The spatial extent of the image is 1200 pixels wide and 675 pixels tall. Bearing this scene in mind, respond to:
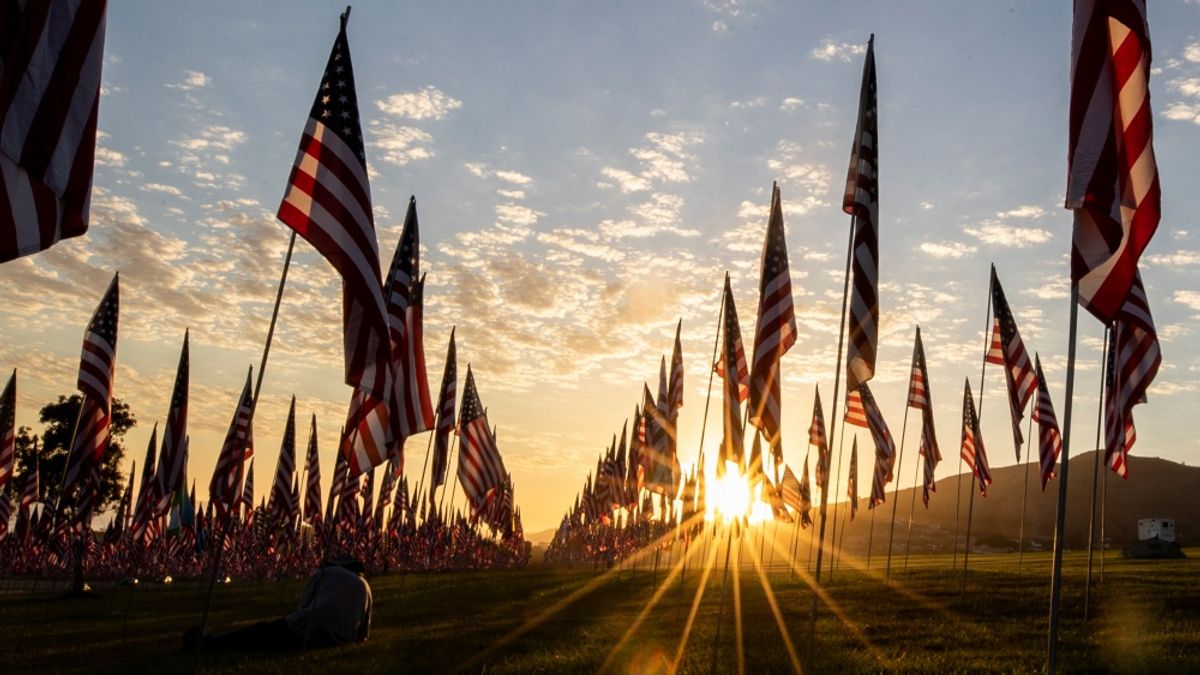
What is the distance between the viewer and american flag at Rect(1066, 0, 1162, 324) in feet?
31.8

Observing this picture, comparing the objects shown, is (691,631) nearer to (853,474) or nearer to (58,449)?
(853,474)

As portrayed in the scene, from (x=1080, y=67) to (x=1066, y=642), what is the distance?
1398 centimetres

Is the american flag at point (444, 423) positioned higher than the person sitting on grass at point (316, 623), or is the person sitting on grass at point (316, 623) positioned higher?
the american flag at point (444, 423)

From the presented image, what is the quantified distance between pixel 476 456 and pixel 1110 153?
72.9 ft

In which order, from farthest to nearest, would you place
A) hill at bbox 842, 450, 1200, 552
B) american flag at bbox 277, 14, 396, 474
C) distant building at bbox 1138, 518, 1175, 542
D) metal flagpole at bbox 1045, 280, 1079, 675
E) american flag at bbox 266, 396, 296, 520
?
hill at bbox 842, 450, 1200, 552, distant building at bbox 1138, 518, 1175, 542, american flag at bbox 266, 396, 296, 520, american flag at bbox 277, 14, 396, 474, metal flagpole at bbox 1045, 280, 1079, 675

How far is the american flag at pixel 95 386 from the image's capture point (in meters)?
21.4

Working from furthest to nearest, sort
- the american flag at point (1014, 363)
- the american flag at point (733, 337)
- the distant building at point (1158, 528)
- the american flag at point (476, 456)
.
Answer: the distant building at point (1158, 528) < the american flag at point (476, 456) < the american flag at point (1014, 363) < the american flag at point (733, 337)

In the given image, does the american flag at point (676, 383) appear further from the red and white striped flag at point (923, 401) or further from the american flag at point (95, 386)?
the american flag at point (95, 386)

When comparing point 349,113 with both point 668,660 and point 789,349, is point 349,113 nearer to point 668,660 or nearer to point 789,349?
point 789,349

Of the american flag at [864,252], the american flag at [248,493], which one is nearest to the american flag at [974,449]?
the american flag at [864,252]

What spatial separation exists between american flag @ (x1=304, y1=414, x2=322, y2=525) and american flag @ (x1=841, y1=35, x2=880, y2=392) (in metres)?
44.6

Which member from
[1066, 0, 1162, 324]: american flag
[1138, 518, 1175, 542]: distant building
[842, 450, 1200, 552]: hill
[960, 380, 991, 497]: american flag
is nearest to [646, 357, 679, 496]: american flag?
[960, 380, 991, 497]: american flag

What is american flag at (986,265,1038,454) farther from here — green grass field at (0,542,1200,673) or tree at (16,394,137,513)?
tree at (16,394,137,513)

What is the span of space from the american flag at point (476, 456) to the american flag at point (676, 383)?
688cm
